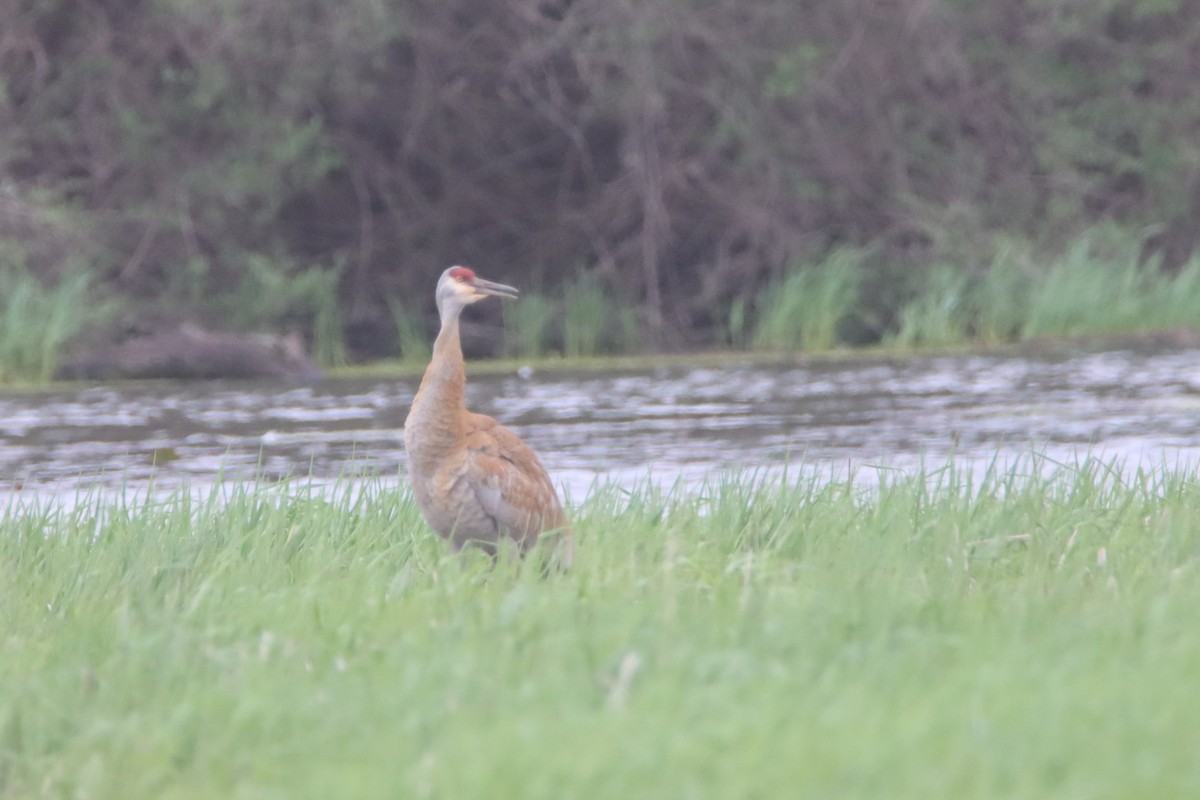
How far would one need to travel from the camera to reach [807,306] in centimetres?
2008

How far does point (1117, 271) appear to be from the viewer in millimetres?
21516

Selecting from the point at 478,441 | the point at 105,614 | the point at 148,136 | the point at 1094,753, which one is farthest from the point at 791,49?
the point at 1094,753

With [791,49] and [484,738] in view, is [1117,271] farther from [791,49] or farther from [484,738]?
[484,738]

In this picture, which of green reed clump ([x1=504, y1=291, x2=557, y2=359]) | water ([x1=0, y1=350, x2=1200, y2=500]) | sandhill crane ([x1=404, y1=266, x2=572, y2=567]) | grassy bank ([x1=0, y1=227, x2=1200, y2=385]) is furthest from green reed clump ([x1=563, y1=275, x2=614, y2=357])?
sandhill crane ([x1=404, y1=266, x2=572, y2=567])

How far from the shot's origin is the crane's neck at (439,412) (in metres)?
6.45

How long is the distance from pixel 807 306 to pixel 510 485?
14.0 metres

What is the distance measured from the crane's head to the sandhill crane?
1.20ft

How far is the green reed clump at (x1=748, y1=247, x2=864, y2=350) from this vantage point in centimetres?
1980

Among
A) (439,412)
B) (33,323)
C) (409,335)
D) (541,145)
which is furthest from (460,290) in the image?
(541,145)

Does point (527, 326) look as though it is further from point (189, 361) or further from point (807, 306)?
point (189, 361)

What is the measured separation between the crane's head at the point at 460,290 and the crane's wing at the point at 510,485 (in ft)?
1.86

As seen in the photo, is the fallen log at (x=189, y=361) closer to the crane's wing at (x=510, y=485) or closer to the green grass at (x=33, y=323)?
the green grass at (x=33, y=323)

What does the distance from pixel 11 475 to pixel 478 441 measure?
5147 mm

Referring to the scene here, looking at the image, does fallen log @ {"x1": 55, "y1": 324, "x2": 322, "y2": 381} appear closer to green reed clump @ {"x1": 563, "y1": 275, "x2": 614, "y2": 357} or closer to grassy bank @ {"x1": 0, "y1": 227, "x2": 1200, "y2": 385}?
grassy bank @ {"x1": 0, "y1": 227, "x2": 1200, "y2": 385}
